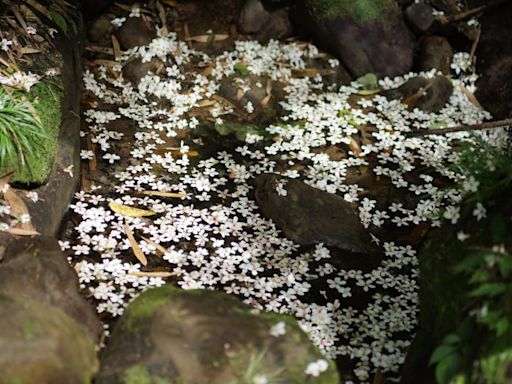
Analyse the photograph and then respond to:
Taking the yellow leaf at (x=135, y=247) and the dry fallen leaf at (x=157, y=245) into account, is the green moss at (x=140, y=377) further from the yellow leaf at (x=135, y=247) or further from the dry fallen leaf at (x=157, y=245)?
the dry fallen leaf at (x=157, y=245)

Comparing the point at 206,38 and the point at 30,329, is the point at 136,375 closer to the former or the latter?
the point at 30,329

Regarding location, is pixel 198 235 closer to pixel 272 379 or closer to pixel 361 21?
pixel 272 379

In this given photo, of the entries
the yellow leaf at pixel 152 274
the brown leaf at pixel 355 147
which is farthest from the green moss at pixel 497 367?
the brown leaf at pixel 355 147

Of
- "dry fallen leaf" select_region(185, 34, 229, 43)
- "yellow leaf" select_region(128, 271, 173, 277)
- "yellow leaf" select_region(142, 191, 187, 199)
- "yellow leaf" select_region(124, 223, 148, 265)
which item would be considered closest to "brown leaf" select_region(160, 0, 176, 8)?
"dry fallen leaf" select_region(185, 34, 229, 43)

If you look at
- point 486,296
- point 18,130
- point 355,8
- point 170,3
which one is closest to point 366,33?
point 355,8

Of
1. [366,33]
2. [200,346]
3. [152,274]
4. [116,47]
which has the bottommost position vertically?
[200,346]
